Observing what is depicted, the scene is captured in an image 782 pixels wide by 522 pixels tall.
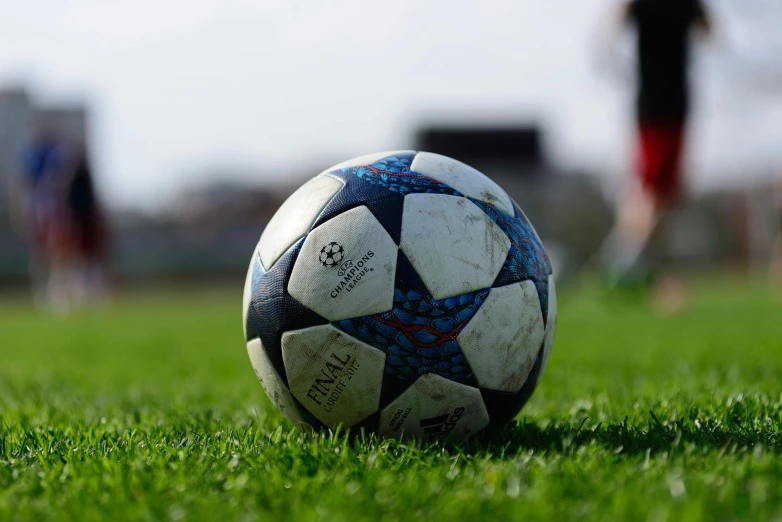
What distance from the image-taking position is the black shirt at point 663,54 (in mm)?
7309

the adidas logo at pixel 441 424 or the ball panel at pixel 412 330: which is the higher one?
the ball panel at pixel 412 330

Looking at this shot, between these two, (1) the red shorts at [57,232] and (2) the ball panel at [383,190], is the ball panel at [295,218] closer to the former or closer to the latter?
(2) the ball panel at [383,190]

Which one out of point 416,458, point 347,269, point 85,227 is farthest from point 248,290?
point 85,227

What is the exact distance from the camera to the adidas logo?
2326 millimetres

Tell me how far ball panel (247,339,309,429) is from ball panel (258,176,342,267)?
0.88 feet

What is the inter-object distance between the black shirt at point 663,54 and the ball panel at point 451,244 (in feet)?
18.1

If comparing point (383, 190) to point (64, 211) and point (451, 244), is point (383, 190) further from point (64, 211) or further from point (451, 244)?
point (64, 211)

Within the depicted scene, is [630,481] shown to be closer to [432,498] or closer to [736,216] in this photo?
[432,498]

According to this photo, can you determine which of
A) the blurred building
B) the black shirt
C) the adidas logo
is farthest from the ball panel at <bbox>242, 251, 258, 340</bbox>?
the blurred building

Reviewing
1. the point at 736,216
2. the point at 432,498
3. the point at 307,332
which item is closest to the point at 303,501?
the point at 432,498

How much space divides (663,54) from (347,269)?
6083mm

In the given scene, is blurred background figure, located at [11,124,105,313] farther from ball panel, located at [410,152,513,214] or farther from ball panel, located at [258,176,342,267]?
ball panel, located at [410,152,513,214]

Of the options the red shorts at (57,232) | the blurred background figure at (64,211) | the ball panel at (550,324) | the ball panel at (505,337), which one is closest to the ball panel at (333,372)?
the ball panel at (505,337)

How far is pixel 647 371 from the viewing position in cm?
428
